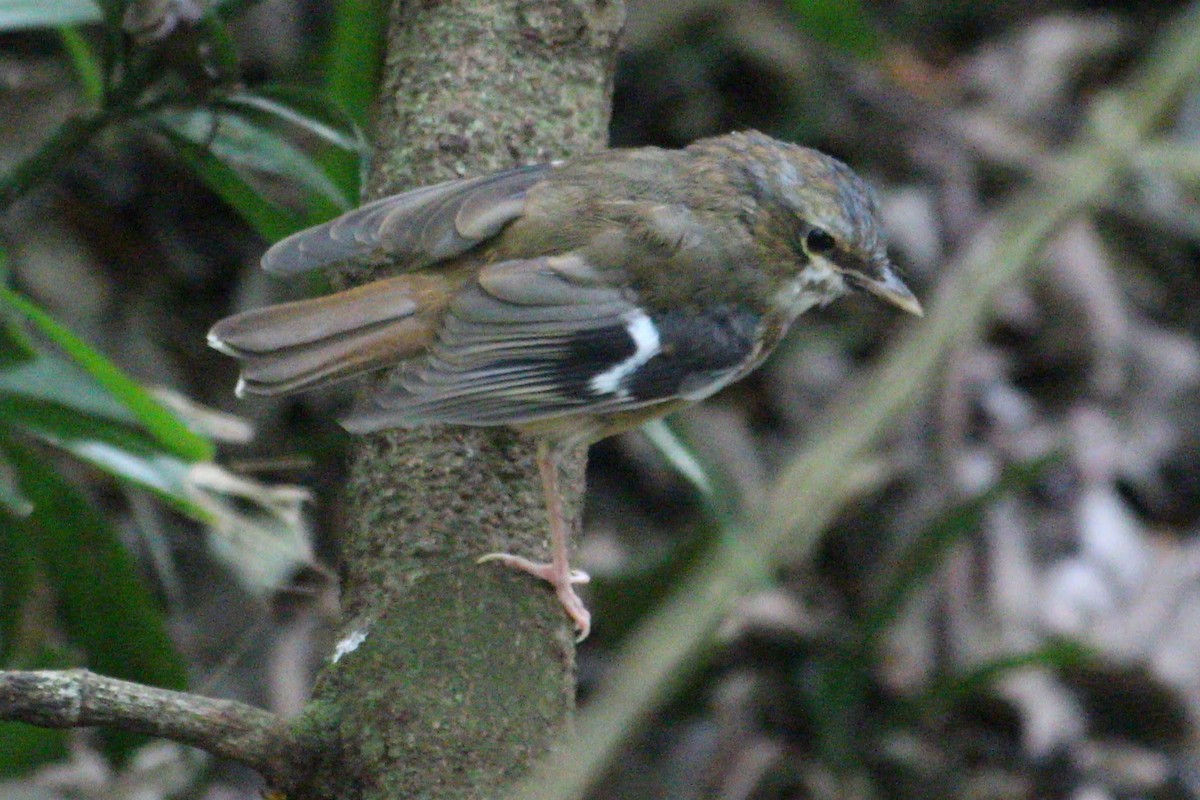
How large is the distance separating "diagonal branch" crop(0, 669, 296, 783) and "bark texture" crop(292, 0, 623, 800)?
102 mm

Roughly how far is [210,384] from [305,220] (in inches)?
65.0

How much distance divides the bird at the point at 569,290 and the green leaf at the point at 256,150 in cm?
35

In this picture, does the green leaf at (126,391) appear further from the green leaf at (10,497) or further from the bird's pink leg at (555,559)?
the bird's pink leg at (555,559)

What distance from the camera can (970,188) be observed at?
17.7 feet

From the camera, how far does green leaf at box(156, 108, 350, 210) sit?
9.67ft

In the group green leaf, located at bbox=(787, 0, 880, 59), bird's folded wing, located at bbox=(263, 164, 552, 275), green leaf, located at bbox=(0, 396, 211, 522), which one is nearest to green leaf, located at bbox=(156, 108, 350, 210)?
bird's folded wing, located at bbox=(263, 164, 552, 275)

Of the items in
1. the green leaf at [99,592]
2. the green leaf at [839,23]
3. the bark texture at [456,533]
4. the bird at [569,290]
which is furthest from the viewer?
the green leaf at [839,23]

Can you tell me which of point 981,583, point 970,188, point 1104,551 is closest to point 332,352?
point 981,583

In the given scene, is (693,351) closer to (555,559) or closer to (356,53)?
(555,559)

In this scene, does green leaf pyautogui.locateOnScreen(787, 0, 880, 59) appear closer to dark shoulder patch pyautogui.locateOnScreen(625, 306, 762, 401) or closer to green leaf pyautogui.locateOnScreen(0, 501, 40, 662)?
dark shoulder patch pyautogui.locateOnScreen(625, 306, 762, 401)

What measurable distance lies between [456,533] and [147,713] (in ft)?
2.14

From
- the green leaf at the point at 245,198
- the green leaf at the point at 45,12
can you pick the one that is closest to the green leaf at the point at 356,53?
the green leaf at the point at 245,198

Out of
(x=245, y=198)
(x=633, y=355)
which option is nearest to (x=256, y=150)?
(x=245, y=198)

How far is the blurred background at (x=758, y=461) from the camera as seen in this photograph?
3031 millimetres
